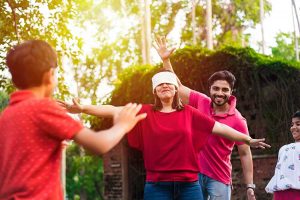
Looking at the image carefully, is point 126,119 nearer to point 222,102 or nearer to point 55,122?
point 55,122

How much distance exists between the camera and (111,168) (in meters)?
15.5

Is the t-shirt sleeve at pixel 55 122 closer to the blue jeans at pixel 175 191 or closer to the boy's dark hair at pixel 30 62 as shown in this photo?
the boy's dark hair at pixel 30 62

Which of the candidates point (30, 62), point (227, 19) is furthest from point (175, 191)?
point (227, 19)

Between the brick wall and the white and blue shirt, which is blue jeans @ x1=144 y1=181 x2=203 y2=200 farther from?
the brick wall

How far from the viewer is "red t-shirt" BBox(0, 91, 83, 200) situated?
116 inches

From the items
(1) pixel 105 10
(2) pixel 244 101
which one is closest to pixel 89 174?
(1) pixel 105 10

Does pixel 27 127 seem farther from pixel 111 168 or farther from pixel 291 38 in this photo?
pixel 291 38

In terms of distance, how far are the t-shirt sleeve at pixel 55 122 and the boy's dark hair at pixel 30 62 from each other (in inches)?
6.1

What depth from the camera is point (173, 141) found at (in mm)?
4914

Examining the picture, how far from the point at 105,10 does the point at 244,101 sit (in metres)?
20.0

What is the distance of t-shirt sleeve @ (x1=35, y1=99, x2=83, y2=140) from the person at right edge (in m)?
3.09

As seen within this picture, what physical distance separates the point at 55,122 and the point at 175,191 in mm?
2204

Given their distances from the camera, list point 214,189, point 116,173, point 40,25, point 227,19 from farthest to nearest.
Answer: point 227,19 < point 116,173 < point 40,25 < point 214,189

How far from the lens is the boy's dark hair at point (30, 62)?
2971 mm
